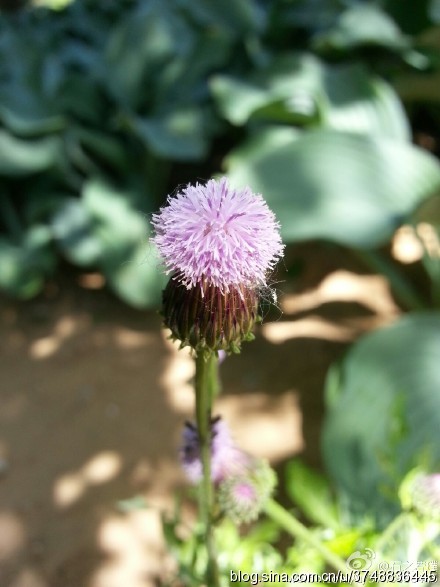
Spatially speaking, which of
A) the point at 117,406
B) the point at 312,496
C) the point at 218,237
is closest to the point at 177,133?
the point at 117,406

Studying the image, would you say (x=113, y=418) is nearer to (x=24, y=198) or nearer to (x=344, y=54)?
(x=24, y=198)

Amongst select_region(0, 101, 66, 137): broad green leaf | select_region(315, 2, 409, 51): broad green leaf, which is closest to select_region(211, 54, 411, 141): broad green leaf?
select_region(315, 2, 409, 51): broad green leaf

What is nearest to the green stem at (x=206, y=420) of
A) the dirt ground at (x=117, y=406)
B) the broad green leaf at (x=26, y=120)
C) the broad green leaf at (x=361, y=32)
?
the dirt ground at (x=117, y=406)

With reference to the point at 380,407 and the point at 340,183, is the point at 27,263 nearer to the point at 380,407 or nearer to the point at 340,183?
the point at 340,183

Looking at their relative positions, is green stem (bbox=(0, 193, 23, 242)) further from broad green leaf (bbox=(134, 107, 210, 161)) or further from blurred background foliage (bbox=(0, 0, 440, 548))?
broad green leaf (bbox=(134, 107, 210, 161))

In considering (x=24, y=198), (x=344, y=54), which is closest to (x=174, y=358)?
(x=24, y=198)

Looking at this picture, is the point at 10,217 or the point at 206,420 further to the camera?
the point at 10,217

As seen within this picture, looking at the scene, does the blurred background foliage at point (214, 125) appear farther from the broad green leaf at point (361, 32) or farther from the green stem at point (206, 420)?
the green stem at point (206, 420)

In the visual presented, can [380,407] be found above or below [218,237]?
above
